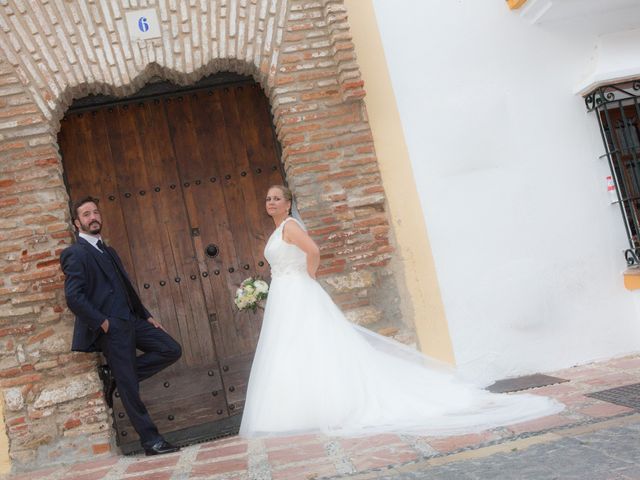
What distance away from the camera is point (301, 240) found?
4.63 meters

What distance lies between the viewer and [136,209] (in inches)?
215

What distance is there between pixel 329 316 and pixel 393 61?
2132mm

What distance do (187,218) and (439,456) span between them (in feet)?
9.66

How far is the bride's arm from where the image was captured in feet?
15.2

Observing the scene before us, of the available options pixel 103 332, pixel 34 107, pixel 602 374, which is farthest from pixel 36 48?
pixel 602 374

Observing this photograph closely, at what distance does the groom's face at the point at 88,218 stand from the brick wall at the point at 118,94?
269 mm

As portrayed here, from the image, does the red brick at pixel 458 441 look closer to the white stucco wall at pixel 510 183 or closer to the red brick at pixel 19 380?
the white stucco wall at pixel 510 183

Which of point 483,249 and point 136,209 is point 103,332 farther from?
point 483,249

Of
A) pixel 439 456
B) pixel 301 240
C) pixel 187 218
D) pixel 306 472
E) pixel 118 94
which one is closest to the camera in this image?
pixel 439 456

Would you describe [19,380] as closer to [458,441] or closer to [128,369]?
[128,369]

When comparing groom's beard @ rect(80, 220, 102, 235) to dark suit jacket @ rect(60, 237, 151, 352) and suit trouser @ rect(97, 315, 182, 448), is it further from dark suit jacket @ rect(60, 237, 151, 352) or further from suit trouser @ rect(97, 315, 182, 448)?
suit trouser @ rect(97, 315, 182, 448)

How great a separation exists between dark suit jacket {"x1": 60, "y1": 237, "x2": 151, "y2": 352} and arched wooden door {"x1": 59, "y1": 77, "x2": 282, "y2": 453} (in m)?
0.73

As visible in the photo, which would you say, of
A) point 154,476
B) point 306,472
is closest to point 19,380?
point 154,476

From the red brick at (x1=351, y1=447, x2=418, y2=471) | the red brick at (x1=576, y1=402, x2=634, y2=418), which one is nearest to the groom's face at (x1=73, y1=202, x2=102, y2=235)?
the red brick at (x1=351, y1=447, x2=418, y2=471)
